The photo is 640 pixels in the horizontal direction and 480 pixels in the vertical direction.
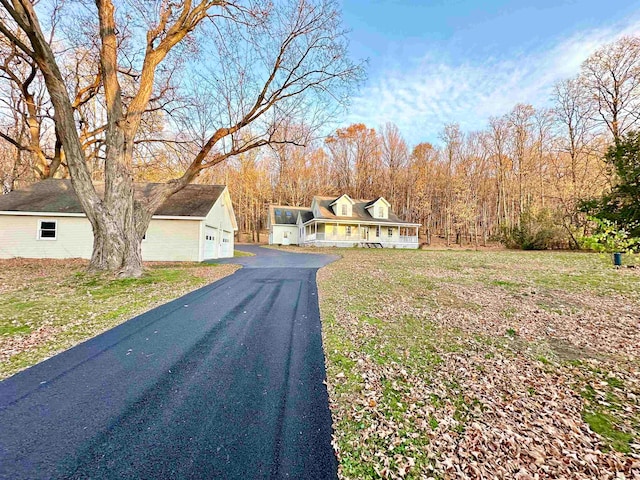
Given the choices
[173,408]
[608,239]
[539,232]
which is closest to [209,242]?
[173,408]

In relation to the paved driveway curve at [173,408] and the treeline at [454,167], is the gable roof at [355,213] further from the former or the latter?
the paved driveway curve at [173,408]

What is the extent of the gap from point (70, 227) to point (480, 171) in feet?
129

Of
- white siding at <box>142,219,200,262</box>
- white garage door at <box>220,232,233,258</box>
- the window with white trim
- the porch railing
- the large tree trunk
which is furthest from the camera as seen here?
the porch railing

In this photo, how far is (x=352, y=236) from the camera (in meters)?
29.6

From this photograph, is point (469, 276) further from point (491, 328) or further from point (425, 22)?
point (425, 22)

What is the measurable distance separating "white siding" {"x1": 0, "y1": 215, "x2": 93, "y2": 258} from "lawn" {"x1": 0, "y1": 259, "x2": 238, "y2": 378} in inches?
217

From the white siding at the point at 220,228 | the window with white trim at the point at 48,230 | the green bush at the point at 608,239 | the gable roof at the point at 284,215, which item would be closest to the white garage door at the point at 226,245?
the white siding at the point at 220,228

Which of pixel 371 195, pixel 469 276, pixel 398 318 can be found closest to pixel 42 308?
pixel 398 318

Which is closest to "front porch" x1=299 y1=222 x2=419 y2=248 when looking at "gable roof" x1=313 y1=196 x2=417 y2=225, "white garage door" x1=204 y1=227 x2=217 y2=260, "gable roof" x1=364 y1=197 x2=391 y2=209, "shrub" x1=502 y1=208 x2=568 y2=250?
"gable roof" x1=313 y1=196 x2=417 y2=225

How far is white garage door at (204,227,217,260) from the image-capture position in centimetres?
1628

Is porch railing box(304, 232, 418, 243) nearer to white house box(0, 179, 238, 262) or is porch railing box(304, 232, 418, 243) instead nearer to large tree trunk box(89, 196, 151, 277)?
white house box(0, 179, 238, 262)

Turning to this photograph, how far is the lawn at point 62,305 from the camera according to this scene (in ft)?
12.3

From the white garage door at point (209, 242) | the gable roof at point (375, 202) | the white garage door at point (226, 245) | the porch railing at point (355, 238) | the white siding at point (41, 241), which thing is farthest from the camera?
the gable roof at point (375, 202)

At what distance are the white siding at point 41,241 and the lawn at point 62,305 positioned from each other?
18.1ft
